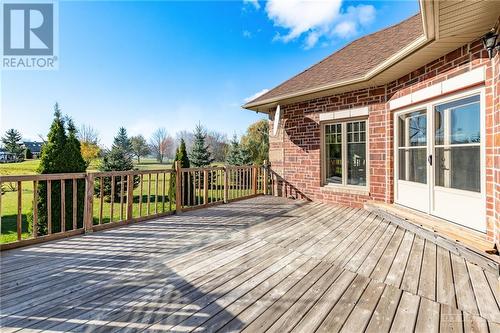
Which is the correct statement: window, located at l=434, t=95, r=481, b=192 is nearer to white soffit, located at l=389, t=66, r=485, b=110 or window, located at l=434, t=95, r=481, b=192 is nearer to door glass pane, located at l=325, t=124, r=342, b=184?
white soffit, located at l=389, t=66, r=485, b=110

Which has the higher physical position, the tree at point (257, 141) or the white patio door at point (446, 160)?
the tree at point (257, 141)

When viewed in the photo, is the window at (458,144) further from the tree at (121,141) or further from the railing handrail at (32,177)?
the tree at (121,141)

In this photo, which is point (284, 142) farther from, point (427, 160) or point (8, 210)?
point (8, 210)

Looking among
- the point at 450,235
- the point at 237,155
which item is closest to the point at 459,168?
the point at 450,235

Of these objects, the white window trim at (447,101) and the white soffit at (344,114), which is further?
the white soffit at (344,114)

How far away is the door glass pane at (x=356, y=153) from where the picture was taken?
5617 millimetres

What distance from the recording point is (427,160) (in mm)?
3990

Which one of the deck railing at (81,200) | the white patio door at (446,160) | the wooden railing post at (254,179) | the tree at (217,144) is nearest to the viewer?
the white patio door at (446,160)

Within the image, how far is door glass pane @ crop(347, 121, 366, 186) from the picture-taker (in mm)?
5617

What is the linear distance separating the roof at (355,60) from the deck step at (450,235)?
289 centimetres

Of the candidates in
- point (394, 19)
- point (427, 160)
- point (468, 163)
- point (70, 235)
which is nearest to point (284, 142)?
point (427, 160)

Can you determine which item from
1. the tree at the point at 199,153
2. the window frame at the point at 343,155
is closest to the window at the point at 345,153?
the window frame at the point at 343,155

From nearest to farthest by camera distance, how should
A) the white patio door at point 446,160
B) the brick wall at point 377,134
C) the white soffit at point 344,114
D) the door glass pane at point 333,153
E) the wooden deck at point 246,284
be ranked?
the wooden deck at point 246,284 < the brick wall at point 377,134 < the white patio door at point 446,160 < the white soffit at point 344,114 < the door glass pane at point 333,153

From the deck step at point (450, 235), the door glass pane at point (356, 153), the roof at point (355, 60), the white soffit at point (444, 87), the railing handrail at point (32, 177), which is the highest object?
the roof at point (355, 60)
